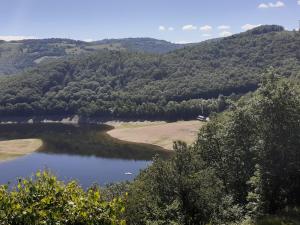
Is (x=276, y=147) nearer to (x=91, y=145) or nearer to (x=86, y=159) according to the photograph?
(x=86, y=159)

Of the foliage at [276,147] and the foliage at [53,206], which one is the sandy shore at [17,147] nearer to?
the foliage at [276,147]

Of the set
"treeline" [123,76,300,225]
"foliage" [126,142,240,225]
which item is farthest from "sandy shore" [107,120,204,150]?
"treeline" [123,76,300,225]

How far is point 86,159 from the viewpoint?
13825 centimetres

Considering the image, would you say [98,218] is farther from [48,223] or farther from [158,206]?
[158,206]

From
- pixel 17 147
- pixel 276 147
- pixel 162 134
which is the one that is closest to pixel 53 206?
pixel 276 147

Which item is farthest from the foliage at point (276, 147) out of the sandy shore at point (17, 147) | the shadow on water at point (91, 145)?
the sandy shore at point (17, 147)

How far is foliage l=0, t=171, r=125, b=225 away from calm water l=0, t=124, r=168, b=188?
79.3 meters

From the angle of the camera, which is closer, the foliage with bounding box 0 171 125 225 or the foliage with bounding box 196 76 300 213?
the foliage with bounding box 0 171 125 225

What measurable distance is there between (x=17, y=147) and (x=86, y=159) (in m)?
34.9

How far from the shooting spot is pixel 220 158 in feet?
179

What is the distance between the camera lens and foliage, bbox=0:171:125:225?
1789 centimetres

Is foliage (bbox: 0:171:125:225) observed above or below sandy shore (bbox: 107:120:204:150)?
above

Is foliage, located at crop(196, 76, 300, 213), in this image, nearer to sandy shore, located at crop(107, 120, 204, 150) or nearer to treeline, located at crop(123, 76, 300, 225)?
treeline, located at crop(123, 76, 300, 225)

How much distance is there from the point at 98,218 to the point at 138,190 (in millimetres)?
30866
